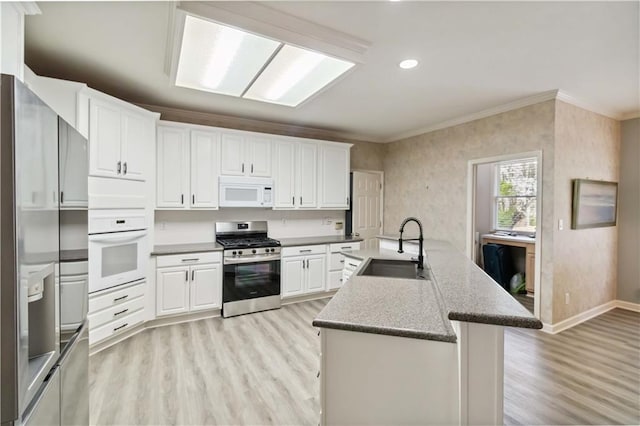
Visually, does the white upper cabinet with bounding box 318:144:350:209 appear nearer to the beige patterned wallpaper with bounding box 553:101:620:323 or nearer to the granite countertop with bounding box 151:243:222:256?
the granite countertop with bounding box 151:243:222:256

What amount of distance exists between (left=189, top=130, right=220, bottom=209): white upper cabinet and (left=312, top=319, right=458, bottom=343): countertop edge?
3080 mm

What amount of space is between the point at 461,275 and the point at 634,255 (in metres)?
4.25

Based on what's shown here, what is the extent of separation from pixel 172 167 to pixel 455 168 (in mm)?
3903

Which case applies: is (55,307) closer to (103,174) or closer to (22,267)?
(22,267)

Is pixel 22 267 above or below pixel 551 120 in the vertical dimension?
below

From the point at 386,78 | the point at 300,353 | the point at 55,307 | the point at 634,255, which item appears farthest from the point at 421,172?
the point at 55,307

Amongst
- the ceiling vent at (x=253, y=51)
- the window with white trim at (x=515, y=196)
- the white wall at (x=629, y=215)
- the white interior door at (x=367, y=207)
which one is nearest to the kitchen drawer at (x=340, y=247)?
the white interior door at (x=367, y=207)

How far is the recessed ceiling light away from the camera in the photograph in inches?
101

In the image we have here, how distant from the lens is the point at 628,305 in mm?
4055

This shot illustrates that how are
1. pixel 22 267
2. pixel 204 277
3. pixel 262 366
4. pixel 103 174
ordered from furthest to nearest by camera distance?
pixel 204 277 → pixel 103 174 → pixel 262 366 → pixel 22 267

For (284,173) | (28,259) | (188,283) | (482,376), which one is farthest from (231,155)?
(482,376)

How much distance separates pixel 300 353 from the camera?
2748 mm

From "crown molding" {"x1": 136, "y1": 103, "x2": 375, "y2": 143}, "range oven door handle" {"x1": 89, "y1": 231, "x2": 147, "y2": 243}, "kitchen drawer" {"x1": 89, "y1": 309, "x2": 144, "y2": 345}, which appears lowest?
"kitchen drawer" {"x1": 89, "y1": 309, "x2": 144, "y2": 345}

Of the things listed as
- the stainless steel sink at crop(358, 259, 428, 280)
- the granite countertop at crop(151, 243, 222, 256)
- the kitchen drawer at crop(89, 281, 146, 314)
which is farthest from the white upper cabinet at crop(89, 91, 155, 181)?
the stainless steel sink at crop(358, 259, 428, 280)
